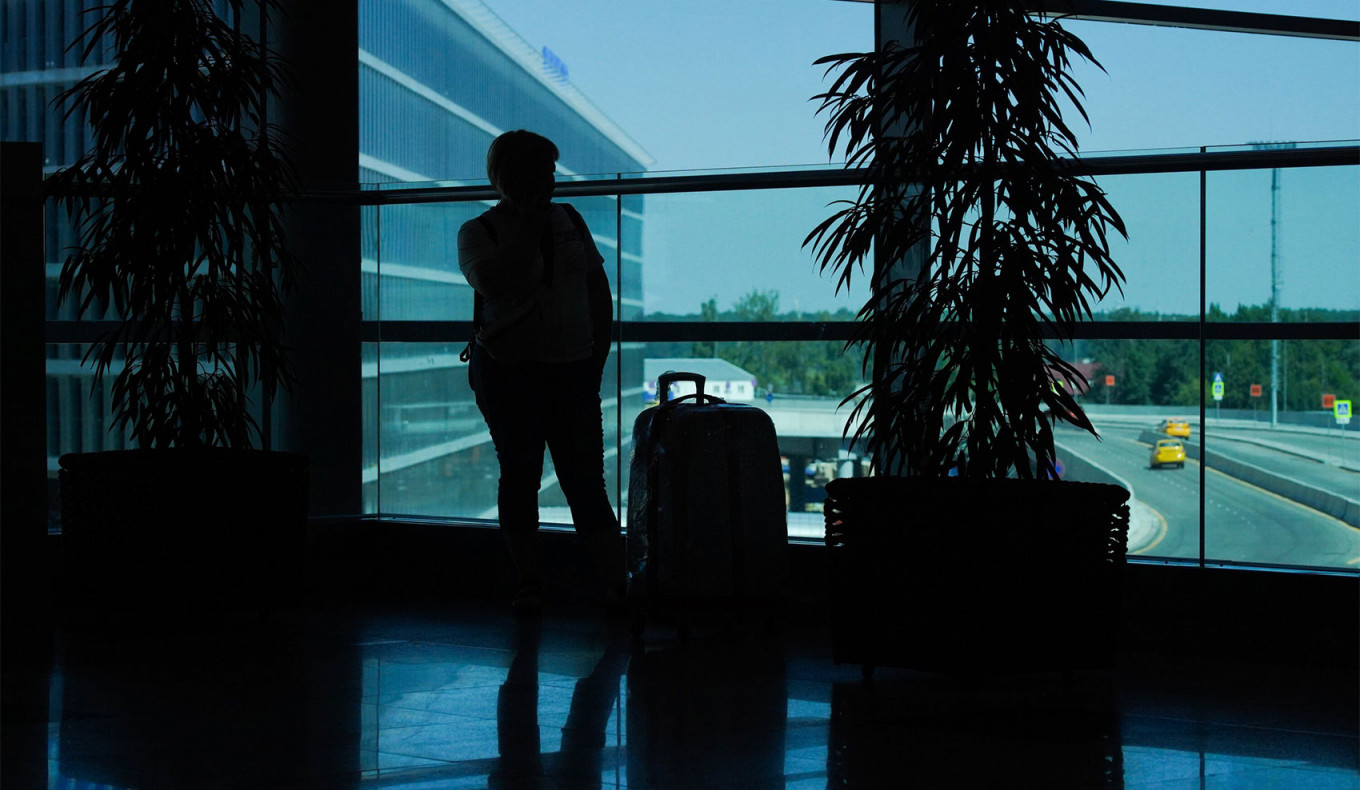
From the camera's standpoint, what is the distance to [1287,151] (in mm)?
3209

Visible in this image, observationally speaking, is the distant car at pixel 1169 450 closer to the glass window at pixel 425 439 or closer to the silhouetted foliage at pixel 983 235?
the silhouetted foliage at pixel 983 235

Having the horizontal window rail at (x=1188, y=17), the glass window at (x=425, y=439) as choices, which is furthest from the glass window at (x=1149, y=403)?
the horizontal window rail at (x=1188, y=17)

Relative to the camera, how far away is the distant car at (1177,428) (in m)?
3.51

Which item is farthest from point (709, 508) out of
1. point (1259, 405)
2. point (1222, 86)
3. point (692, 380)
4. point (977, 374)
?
point (1222, 86)

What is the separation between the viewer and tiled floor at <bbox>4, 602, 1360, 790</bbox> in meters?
2.18

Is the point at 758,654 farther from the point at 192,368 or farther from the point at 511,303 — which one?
the point at 192,368

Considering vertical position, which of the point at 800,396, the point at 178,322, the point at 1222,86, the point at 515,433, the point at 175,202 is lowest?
the point at 515,433

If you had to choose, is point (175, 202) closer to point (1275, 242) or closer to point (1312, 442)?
point (1275, 242)

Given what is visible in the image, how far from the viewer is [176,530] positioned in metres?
3.56

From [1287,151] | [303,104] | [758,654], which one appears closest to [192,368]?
[303,104]

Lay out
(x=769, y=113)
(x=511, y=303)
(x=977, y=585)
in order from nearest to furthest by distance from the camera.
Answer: (x=977, y=585) < (x=511, y=303) < (x=769, y=113)

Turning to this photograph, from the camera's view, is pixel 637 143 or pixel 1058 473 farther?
pixel 637 143

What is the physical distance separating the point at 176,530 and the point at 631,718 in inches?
63.1

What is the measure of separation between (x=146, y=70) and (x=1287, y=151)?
2944mm
